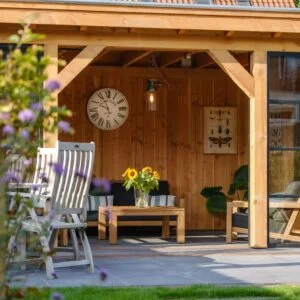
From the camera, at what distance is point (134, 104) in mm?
12656

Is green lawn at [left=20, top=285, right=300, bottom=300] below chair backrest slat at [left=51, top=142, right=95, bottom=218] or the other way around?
below

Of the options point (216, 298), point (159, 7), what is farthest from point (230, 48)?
point (216, 298)

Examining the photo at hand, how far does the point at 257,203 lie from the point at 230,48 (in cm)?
180

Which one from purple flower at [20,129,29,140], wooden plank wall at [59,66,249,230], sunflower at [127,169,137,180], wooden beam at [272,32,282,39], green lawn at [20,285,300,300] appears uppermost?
wooden beam at [272,32,282,39]

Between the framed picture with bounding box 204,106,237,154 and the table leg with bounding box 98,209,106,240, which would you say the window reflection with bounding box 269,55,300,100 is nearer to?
the table leg with bounding box 98,209,106,240

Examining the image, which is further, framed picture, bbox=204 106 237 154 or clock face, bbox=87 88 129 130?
framed picture, bbox=204 106 237 154

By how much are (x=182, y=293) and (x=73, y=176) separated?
165 centimetres

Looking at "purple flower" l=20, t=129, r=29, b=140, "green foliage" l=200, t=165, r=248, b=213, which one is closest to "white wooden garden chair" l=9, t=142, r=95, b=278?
"purple flower" l=20, t=129, r=29, b=140

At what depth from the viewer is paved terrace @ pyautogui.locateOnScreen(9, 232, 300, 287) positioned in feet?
22.4

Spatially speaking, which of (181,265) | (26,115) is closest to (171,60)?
(181,265)

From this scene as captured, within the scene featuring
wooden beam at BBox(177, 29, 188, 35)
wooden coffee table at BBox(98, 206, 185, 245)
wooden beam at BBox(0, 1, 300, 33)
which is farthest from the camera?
wooden coffee table at BBox(98, 206, 185, 245)

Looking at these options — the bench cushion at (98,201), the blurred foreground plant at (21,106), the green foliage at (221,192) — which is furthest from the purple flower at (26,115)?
the green foliage at (221,192)

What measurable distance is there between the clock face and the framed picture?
4.42ft

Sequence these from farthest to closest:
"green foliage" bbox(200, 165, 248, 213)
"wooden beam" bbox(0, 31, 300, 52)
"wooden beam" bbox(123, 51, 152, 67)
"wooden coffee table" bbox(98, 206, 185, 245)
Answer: "green foliage" bbox(200, 165, 248, 213) → "wooden beam" bbox(123, 51, 152, 67) → "wooden coffee table" bbox(98, 206, 185, 245) → "wooden beam" bbox(0, 31, 300, 52)
